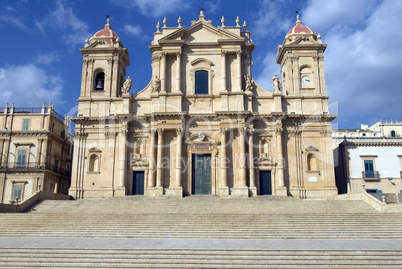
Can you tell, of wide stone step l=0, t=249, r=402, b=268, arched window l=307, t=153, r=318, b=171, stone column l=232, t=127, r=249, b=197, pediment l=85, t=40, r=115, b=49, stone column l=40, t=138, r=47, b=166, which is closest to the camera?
wide stone step l=0, t=249, r=402, b=268

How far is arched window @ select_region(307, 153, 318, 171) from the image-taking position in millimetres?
32219

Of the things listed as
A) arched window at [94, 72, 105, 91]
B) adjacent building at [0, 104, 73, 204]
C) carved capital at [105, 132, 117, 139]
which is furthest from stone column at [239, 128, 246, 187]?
adjacent building at [0, 104, 73, 204]

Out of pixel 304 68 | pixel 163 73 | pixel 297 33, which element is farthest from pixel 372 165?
pixel 163 73

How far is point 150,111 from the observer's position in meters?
32.9

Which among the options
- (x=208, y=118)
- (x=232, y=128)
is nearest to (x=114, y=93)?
(x=208, y=118)

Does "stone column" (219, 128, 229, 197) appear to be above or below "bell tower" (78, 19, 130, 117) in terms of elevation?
below

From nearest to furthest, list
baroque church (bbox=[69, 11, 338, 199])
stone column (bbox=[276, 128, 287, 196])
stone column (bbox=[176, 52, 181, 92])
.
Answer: stone column (bbox=[276, 128, 287, 196]) → baroque church (bbox=[69, 11, 338, 199]) → stone column (bbox=[176, 52, 181, 92])

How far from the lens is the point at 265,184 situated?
31781 millimetres

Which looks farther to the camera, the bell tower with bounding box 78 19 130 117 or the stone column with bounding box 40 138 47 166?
the stone column with bounding box 40 138 47 166

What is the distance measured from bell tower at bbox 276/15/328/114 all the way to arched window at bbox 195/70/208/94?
6.81 meters

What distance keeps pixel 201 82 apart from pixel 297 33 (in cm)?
977

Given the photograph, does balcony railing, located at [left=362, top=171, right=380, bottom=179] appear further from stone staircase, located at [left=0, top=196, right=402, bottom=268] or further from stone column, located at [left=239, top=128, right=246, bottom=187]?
stone column, located at [left=239, top=128, right=246, bottom=187]

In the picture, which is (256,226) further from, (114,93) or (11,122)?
(11,122)

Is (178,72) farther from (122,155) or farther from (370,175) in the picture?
(370,175)
